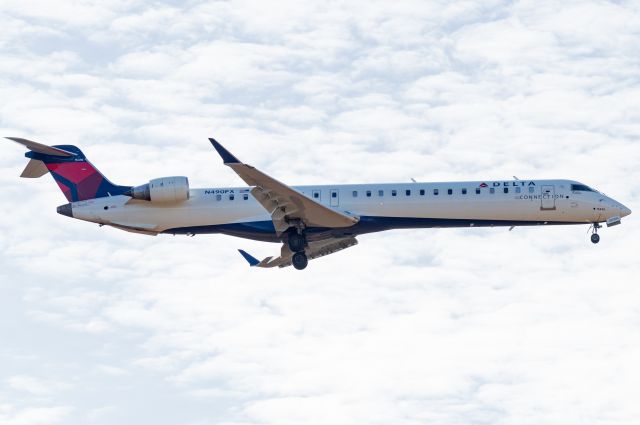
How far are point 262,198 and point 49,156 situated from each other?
331 inches

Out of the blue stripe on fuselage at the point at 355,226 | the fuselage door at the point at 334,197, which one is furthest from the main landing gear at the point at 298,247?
the fuselage door at the point at 334,197

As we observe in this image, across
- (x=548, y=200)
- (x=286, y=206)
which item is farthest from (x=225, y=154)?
(x=548, y=200)

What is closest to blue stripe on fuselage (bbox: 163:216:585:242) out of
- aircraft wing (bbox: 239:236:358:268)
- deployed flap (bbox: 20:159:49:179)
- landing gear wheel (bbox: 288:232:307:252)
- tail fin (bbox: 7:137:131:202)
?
landing gear wheel (bbox: 288:232:307:252)

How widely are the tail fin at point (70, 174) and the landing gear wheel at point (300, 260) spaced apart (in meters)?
6.48

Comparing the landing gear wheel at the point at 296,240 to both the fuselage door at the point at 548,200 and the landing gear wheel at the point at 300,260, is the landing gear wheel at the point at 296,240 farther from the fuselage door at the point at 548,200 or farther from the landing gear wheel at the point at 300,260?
the fuselage door at the point at 548,200

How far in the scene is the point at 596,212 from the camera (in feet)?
144

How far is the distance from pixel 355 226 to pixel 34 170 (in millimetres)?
11659

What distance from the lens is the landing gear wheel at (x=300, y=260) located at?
4403 cm

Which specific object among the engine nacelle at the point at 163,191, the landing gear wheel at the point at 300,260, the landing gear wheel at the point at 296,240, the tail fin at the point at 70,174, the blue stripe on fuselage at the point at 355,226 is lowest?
the landing gear wheel at the point at 300,260

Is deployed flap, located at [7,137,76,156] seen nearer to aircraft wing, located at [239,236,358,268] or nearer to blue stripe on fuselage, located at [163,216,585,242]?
blue stripe on fuselage, located at [163,216,585,242]

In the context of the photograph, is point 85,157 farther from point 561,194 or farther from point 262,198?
point 561,194

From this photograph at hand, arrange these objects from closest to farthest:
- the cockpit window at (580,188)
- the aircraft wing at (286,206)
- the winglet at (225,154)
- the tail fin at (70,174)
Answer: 1. the winglet at (225,154)
2. the aircraft wing at (286,206)
3. the cockpit window at (580,188)
4. the tail fin at (70,174)

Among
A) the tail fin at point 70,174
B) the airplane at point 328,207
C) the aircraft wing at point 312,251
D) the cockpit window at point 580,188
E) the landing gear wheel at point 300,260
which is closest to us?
the airplane at point 328,207

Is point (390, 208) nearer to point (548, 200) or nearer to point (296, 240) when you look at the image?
point (296, 240)
